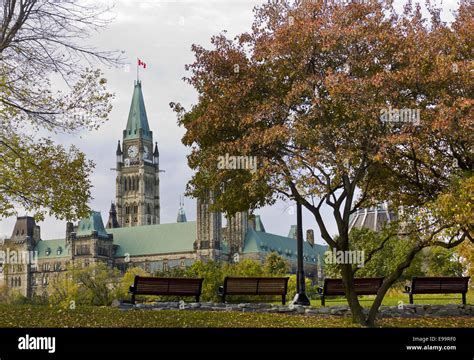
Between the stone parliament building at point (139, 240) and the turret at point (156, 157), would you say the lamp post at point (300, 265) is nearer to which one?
the stone parliament building at point (139, 240)

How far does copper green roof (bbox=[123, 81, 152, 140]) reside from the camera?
112 metres

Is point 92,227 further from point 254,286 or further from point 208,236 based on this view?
point 254,286

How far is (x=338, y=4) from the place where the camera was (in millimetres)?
20844

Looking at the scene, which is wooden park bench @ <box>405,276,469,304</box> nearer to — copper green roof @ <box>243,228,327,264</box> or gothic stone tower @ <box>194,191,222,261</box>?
gothic stone tower @ <box>194,191,222,261</box>

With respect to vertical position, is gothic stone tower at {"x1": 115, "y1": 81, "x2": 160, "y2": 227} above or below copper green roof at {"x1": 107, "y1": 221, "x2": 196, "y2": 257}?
above

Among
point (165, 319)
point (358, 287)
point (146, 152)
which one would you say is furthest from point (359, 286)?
point (146, 152)

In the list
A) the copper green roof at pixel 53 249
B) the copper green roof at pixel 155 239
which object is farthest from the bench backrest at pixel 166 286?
the copper green roof at pixel 53 249

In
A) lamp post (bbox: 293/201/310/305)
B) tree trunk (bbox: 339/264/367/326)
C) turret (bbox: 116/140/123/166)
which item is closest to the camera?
tree trunk (bbox: 339/264/367/326)

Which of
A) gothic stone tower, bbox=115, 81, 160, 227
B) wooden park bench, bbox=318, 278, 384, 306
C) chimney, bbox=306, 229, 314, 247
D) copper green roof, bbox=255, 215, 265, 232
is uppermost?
gothic stone tower, bbox=115, 81, 160, 227

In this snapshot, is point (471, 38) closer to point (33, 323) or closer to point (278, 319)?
point (278, 319)

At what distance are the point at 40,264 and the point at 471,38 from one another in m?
148

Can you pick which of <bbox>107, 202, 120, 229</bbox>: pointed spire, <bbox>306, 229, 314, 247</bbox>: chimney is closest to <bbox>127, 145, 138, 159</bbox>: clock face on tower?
<bbox>107, 202, 120, 229</bbox>: pointed spire

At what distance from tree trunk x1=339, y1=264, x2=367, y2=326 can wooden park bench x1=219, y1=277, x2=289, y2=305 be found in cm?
314
